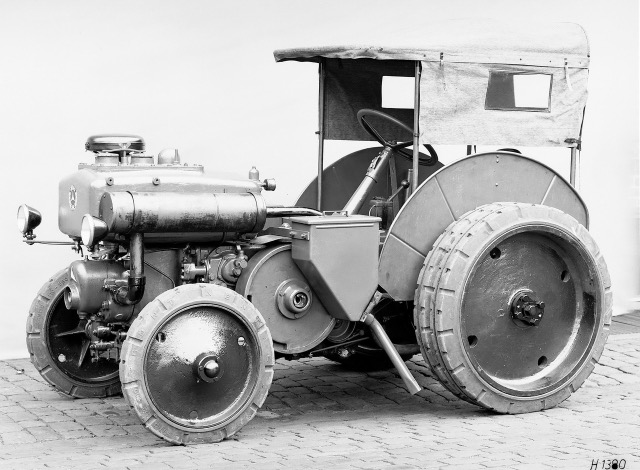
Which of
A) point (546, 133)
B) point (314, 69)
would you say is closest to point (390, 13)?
point (314, 69)

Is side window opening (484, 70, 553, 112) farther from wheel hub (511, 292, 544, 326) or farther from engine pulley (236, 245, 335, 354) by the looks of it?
engine pulley (236, 245, 335, 354)

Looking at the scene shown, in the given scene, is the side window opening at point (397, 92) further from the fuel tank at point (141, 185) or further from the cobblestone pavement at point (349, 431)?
the fuel tank at point (141, 185)

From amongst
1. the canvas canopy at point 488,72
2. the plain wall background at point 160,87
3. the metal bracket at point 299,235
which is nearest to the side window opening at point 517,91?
the canvas canopy at point 488,72

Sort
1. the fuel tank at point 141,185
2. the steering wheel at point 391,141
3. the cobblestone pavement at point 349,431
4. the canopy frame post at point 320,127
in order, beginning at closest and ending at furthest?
the cobblestone pavement at point 349,431 → the fuel tank at point 141,185 → the steering wheel at point 391,141 → the canopy frame post at point 320,127

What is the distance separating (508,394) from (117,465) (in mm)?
2289

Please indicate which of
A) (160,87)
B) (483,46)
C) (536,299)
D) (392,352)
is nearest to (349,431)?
(392,352)

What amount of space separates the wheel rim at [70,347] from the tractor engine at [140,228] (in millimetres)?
436

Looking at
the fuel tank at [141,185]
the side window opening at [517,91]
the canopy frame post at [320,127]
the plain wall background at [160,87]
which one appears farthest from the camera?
the plain wall background at [160,87]

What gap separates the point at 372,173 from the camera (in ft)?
26.5

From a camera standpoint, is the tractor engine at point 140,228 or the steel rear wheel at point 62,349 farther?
the steel rear wheel at point 62,349

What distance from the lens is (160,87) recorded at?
947 cm

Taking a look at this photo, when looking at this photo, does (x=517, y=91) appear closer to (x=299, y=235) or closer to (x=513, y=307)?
(x=513, y=307)

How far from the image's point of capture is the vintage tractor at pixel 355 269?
21.9 feet

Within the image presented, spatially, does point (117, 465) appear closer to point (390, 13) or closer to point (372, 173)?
point (372, 173)
